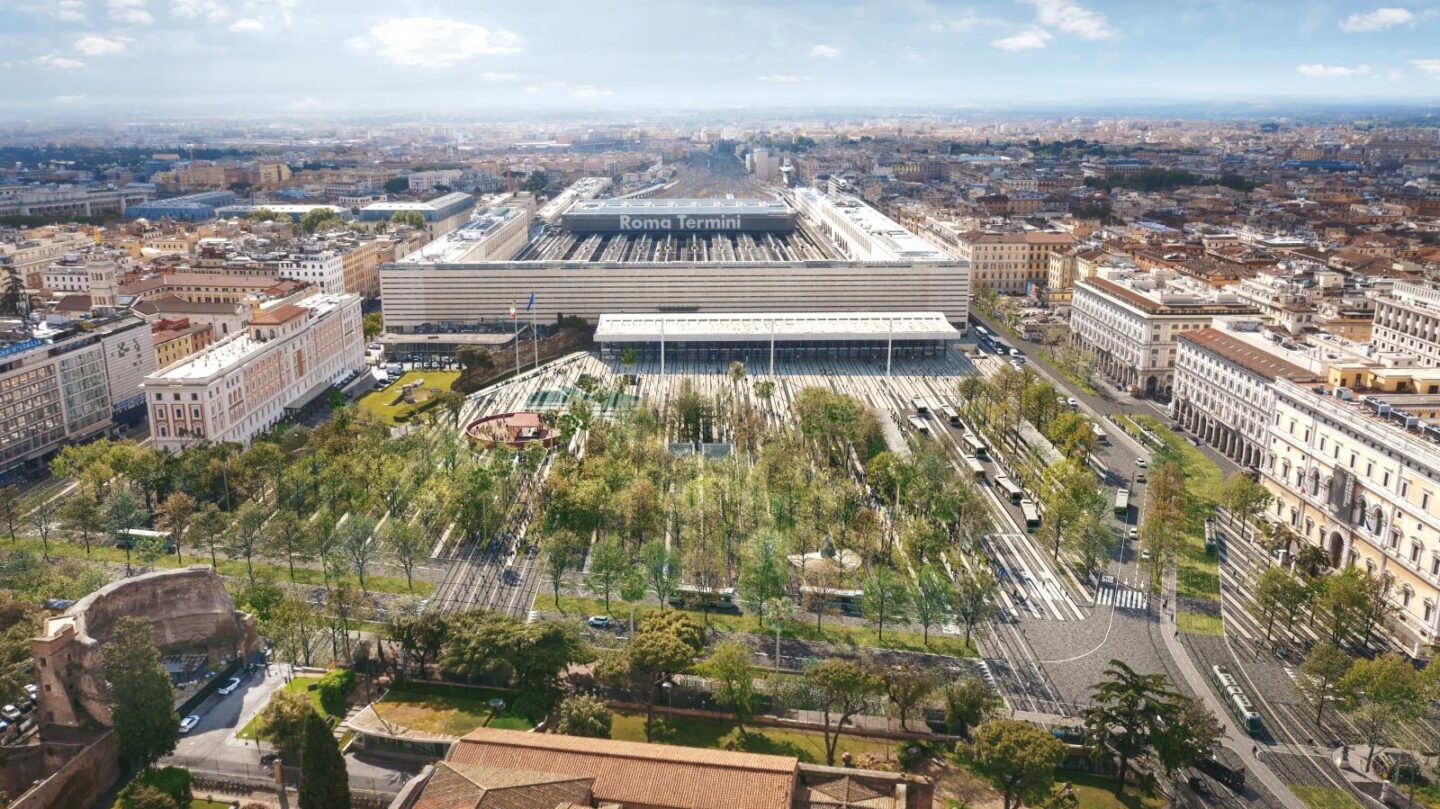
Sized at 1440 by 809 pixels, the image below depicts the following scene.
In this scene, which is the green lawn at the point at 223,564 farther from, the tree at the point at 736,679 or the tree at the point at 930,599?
the tree at the point at 930,599

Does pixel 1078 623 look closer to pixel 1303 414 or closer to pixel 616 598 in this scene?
pixel 1303 414

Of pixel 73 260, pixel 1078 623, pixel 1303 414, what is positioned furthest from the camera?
pixel 73 260

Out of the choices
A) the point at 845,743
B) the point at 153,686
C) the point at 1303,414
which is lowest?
the point at 845,743

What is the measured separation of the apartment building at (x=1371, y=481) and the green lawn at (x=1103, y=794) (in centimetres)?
1754

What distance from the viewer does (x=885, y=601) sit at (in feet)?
150

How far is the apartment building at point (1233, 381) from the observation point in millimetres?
62875

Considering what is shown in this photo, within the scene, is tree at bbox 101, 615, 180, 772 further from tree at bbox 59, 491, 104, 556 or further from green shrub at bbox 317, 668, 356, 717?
tree at bbox 59, 491, 104, 556

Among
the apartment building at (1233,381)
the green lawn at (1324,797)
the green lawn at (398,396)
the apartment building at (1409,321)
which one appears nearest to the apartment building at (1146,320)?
the apartment building at (1233,381)

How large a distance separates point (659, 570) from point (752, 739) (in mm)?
11043

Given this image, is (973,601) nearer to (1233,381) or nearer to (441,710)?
(441,710)

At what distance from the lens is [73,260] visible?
4144 inches

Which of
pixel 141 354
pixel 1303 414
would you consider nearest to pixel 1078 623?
pixel 1303 414

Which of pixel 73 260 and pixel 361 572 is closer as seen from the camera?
pixel 361 572

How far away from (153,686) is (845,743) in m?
24.4
